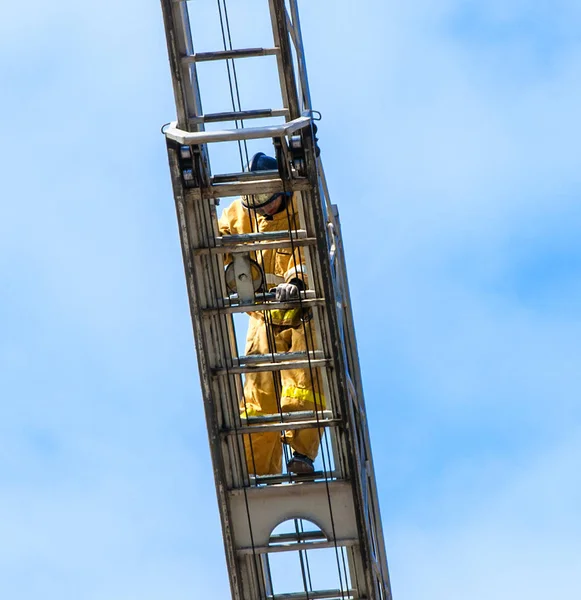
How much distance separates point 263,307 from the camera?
15.4 meters

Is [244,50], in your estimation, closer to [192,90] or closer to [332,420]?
[192,90]

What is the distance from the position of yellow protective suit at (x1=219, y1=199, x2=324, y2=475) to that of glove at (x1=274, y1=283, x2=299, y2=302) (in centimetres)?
43

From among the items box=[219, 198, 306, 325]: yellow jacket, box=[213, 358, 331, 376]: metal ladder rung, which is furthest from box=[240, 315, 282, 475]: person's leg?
box=[213, 358, 331, 376]: metal ladder rung

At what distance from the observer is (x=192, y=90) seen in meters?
15.2

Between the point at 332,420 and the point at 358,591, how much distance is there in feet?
7.02

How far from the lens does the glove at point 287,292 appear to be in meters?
15.4

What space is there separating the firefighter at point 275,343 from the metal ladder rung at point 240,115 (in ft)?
2.27

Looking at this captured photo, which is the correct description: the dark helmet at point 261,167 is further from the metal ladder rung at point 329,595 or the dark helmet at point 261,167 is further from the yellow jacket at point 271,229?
the metal ladder rung at point 329,595

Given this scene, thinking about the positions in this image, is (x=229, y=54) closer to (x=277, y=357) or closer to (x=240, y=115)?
(x=240, y=115)

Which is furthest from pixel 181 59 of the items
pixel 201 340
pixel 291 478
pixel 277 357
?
pixel 291 478

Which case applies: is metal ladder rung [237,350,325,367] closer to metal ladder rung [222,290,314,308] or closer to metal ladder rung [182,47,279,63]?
metal ladder rung [222,290,314,308]

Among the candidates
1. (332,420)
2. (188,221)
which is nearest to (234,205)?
(188,221)

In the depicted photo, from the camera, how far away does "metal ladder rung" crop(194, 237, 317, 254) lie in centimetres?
1520

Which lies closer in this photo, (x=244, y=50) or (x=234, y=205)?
(x=244, y=50)
